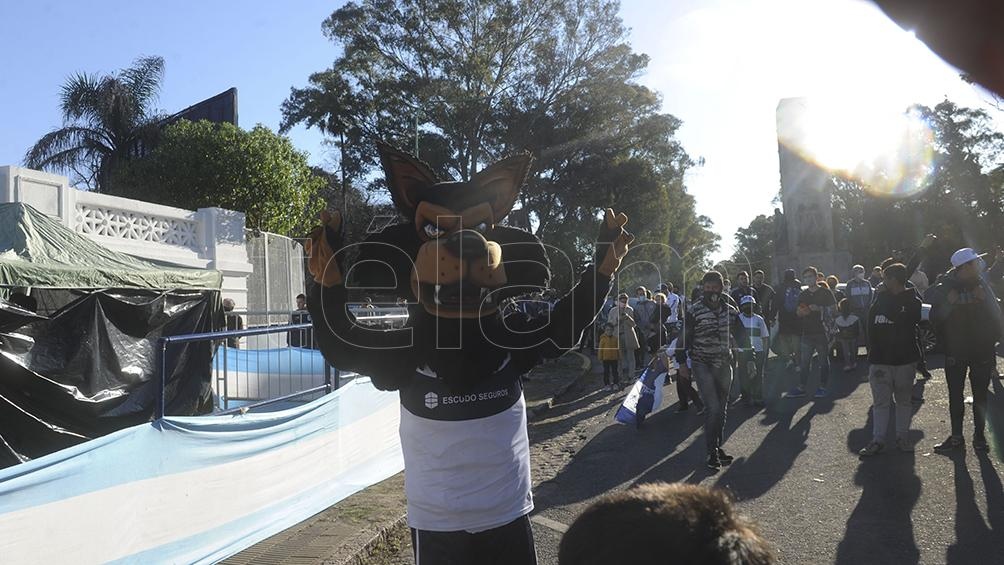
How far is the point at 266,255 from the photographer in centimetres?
1605

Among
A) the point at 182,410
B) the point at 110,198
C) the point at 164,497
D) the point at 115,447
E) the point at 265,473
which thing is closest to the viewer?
the point at 115,447

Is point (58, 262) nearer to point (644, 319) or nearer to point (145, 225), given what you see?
point (145, 225)

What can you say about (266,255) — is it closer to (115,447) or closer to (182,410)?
(182,410)

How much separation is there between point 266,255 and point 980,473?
13.3 metres

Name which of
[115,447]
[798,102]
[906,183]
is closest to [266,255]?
[115,447]

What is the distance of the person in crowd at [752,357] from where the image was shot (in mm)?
9906

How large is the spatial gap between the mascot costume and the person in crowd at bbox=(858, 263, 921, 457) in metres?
4.74

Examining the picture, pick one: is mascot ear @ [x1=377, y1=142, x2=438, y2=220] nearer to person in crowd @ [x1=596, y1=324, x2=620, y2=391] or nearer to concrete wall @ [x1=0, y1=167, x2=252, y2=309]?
concrete wall @ [x1=0, y1=167, x2=252, y2=309]

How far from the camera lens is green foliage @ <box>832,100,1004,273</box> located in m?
37.3

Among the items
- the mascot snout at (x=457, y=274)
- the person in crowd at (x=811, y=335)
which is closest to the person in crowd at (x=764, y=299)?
the person in crowd at (x=811, y=335)

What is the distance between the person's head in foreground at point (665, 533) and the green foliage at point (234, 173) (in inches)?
741

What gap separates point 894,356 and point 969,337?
0.68 meters

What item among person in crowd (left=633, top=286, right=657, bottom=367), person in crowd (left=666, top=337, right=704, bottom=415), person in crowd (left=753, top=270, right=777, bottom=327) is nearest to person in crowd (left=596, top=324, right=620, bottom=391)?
person in crowd (left=633, top=286, right=657, bottom=367)

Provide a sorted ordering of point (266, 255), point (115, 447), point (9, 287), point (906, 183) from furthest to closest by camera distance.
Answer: point (906, 183) → point (266, 255) → point (9, 287) → point (115, 447)
